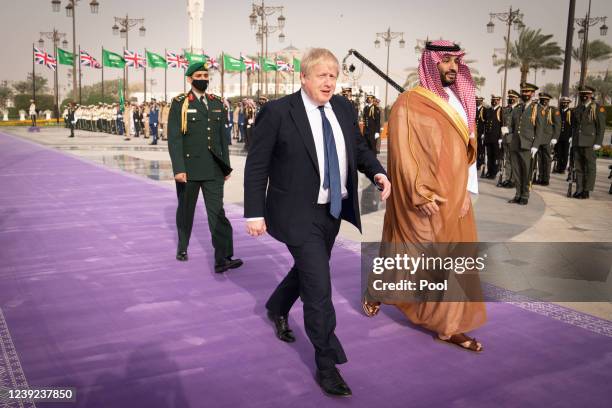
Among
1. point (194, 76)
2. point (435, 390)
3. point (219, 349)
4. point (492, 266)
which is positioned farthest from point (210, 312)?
point (492, 266)

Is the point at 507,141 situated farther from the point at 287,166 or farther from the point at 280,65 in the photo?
the point at 280,65

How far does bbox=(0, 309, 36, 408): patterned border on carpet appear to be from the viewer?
338 centimetres

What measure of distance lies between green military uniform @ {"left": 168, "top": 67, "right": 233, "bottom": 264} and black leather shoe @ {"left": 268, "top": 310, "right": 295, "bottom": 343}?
185 centimetres

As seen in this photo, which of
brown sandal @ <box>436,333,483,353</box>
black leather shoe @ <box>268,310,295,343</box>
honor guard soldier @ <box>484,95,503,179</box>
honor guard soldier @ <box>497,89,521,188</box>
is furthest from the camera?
honor guard soldier @ <box>484,95,503,179</box>

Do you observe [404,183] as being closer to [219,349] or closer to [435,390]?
[435,390]

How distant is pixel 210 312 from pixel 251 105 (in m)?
21.4

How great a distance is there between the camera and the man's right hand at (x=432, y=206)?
13.6 feet

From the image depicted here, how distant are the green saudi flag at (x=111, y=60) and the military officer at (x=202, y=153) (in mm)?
36345

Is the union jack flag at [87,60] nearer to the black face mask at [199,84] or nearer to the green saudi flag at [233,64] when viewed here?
the green saudi flag at [233,64]

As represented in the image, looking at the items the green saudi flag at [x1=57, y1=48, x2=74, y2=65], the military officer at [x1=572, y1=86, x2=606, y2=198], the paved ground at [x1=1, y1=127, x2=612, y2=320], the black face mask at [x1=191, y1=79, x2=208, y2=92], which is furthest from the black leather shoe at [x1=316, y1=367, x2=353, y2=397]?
the green saudi flag at [x1=57, y1=48, x2=74, y2=65]

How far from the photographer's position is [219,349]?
4.12 meters

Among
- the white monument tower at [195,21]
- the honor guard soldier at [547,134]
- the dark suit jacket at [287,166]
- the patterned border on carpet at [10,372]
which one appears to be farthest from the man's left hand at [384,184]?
the white monument tower at [195,21]

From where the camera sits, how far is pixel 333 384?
11.3 ft

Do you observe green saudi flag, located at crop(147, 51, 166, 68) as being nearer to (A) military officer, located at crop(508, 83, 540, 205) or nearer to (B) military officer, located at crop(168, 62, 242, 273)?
(A) military officer, located at crop(508, 83, 540, 205)
